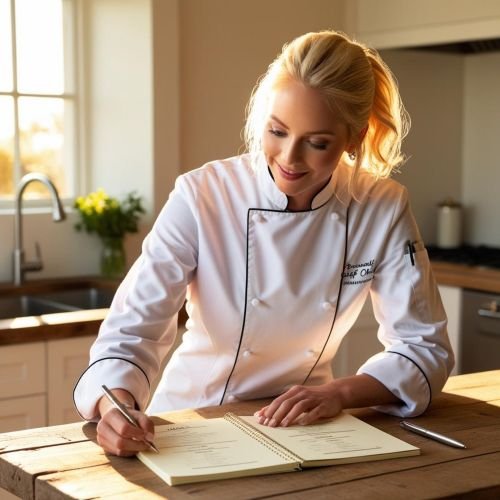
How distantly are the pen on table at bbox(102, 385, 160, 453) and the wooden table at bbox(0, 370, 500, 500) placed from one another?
35mm

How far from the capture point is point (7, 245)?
333cm

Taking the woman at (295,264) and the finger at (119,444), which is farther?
the woman at (295,264)

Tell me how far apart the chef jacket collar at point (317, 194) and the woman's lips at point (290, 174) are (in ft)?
0.36

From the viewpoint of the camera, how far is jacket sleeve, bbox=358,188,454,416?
1.78 metres

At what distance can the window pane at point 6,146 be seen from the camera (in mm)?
3475

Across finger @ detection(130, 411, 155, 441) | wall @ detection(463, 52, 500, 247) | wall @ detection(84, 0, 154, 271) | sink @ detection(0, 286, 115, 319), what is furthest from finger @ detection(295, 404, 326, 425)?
wall @ detection(463, 52, 500, 247)

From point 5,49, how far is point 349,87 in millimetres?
2102

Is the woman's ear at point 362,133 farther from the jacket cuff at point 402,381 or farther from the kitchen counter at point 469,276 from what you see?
the kitchen counter at point 469,276

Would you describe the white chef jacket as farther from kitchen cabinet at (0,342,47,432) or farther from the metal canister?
the metal canister

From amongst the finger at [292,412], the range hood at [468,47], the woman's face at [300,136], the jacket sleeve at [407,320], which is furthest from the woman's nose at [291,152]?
the range hood at [468,47]

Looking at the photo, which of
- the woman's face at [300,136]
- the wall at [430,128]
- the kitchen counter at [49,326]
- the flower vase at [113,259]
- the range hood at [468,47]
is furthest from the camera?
the wall at [430,128]

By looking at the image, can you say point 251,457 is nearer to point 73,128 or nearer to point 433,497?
point 433,497

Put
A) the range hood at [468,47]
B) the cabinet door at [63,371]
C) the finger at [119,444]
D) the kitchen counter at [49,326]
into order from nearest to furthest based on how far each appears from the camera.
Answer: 1. the finger at [119,444]
2. the kitchen counter at [49,326]
3. the cabinet door at [63,371]
4. the range hood at [468,47]

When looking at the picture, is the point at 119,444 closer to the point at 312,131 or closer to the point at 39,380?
the point at 312,131
